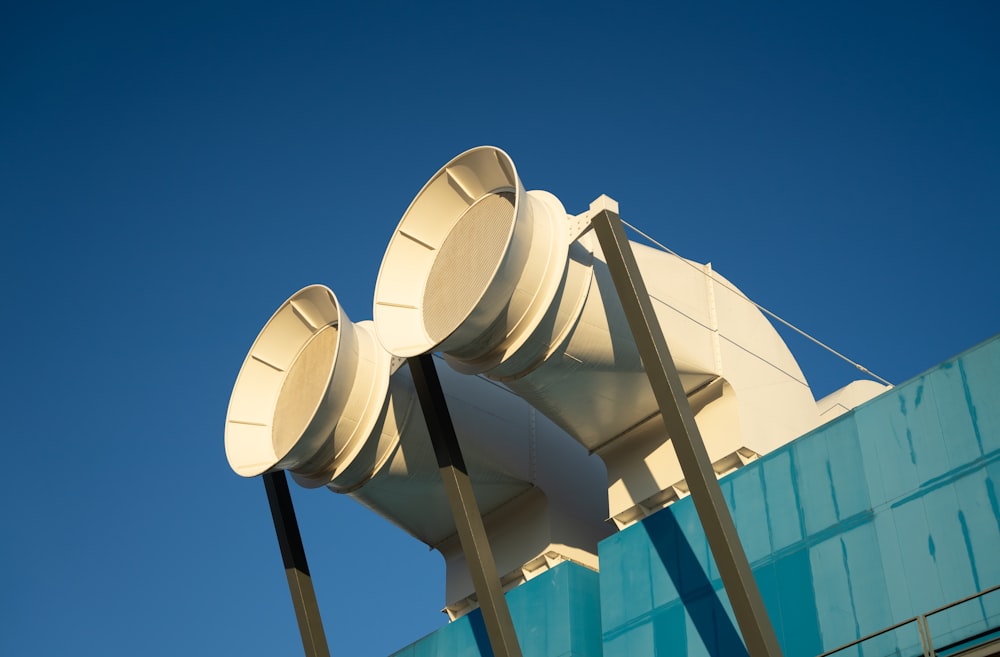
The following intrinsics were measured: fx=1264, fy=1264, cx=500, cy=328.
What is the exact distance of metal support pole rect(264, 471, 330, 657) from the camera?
81.4 ft

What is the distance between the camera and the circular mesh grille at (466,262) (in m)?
22.8

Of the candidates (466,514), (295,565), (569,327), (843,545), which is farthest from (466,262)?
(843,545)

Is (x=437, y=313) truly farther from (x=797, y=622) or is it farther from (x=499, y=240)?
(x=797, y=622)

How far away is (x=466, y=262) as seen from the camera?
23.3 metres

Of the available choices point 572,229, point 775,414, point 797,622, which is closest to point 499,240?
point 572,229

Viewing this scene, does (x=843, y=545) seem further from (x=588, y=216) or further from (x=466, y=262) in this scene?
(x=466, y=262)

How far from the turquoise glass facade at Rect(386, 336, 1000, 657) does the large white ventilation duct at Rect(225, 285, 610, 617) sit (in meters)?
3.08

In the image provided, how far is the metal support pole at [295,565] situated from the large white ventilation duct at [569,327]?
4.60m

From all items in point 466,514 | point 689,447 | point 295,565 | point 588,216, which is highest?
point 588,216

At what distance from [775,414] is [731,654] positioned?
19.7 ft

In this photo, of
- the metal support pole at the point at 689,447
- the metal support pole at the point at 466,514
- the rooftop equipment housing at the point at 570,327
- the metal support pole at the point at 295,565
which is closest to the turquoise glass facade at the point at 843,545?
the metal support pole at the point at 689,447

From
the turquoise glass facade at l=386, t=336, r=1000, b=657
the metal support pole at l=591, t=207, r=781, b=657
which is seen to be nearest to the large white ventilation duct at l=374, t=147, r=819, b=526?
the metal support pole at l=591, t=207, r=781, b=657

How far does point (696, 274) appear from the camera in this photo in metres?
26.2

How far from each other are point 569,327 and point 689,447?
4201mm
